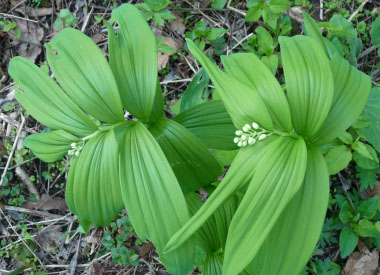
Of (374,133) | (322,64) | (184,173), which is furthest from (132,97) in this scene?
(374,133)

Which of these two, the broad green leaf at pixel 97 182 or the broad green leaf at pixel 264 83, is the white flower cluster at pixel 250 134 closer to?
the broad green leaf at pixel 264 83

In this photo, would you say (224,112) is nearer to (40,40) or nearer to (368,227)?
(368,227)

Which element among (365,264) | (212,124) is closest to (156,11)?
(212,124)

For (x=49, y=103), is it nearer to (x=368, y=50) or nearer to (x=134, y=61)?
(x=134, y=61)

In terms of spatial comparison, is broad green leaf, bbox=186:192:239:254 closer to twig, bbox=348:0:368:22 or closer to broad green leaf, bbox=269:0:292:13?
broad green leaf, bbox=269:0:292:13

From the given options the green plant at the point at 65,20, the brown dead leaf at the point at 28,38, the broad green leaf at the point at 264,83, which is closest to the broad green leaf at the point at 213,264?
the broad green leaf at the point at 264,83

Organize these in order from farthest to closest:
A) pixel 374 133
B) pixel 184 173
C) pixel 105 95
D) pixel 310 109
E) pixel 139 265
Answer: pixel 139 265 < pixel 374 133 < pixel 184 173 < pixel 105 95 < pixel 310 109

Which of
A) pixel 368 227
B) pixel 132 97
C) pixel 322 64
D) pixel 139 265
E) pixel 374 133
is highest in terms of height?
pixel 322 64
